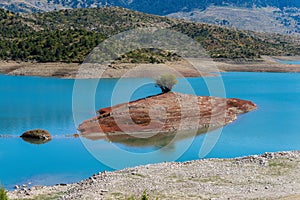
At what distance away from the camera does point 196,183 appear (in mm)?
26125

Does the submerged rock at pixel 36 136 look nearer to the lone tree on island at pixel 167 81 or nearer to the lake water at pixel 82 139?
the lake water at pixel 82 139

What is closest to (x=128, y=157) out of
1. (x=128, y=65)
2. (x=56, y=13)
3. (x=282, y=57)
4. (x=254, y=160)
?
(x=254, y=160)

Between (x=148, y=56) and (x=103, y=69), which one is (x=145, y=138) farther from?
(x=148, y=56)

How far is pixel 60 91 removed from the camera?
2729 inches

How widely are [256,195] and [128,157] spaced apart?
14.0 m

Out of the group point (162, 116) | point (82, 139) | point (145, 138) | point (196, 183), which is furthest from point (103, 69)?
point (196, 183)

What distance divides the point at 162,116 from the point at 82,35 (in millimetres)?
63986

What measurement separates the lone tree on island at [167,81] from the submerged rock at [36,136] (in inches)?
701

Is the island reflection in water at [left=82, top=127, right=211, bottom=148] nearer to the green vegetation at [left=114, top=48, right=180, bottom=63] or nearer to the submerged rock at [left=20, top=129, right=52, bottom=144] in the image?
the submerged rock at [left=20, top=129, right=52, bottom=144]

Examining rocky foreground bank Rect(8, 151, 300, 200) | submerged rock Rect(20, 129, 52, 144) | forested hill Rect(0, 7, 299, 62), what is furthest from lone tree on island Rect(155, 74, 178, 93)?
forested hill Rect(0, 7, 299, 62)

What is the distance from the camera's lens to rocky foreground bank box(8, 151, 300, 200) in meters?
24.1

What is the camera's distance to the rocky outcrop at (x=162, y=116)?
45.6m

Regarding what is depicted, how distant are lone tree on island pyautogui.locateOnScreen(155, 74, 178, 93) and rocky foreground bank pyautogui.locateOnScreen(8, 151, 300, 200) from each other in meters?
24.7

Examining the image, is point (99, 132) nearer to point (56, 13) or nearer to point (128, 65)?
point (128, 65)
